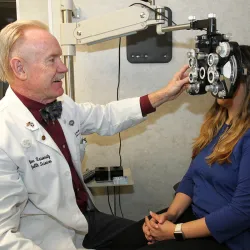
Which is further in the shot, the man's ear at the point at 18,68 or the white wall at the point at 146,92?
the white wall at the point at 146,92

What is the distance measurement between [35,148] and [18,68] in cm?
30

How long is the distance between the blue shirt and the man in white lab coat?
49cm

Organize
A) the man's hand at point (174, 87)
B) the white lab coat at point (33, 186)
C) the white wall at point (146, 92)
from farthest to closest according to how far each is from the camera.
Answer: the white wall at point (146, 92) < the man's hand at point (174, 87) < the white lab coat at point (33, 186)

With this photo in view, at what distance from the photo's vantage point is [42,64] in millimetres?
1136

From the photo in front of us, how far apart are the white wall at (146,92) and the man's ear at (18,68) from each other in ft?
2.25

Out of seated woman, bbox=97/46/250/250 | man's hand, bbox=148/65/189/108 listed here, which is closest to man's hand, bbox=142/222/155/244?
seated woman, bbox=97/46/250/250

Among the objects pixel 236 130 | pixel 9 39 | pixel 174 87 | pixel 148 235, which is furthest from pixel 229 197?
pixel 9 39

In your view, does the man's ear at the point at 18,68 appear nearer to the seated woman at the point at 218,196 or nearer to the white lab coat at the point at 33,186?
the white lab coat at the point at 33,186

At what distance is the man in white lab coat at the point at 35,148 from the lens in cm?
101

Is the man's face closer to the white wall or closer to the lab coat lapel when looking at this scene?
the lab coat lapel

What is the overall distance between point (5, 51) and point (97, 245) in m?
0.88

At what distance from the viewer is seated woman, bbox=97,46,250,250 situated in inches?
39.4

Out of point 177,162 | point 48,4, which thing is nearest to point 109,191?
point 177,162

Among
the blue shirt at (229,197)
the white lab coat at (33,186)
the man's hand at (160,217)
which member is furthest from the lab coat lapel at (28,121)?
the blue shirt at (229,197)
